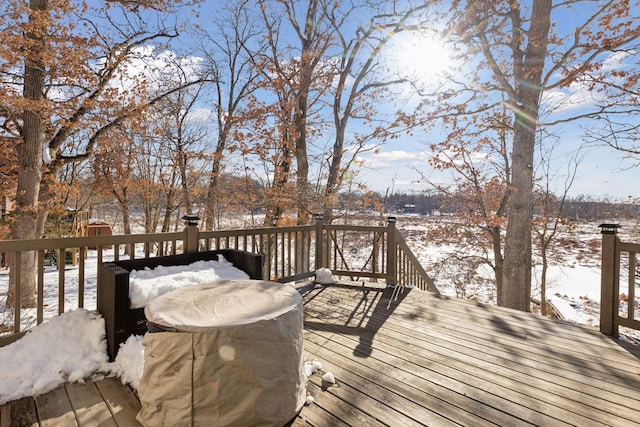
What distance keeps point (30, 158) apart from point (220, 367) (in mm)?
7660

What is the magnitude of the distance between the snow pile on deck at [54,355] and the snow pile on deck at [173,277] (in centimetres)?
38

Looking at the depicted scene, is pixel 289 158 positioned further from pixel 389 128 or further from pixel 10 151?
pixel 10 151

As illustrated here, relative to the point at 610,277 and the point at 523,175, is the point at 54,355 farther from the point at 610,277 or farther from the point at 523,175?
the point at 523,175

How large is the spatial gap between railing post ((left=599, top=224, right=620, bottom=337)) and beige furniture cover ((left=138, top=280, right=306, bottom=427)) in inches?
125

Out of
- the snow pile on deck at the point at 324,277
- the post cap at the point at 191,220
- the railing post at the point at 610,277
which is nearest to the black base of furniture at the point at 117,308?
the post cap at the point at 191,220

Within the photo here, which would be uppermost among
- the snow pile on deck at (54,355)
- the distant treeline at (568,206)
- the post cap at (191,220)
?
the distant treeline at (568,206)

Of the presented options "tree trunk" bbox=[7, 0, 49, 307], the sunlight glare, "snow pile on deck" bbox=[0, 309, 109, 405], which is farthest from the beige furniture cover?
the sunlight glare

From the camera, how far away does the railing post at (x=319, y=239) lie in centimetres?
477

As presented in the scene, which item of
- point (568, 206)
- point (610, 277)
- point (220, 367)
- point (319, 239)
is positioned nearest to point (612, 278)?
point (610, 277)

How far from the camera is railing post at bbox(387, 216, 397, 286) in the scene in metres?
4.45

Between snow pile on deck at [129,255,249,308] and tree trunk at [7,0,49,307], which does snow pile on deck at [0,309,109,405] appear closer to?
snow pile on deck at [129,255,249,308]

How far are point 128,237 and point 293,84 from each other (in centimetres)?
763

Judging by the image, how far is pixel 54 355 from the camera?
214 centimetres

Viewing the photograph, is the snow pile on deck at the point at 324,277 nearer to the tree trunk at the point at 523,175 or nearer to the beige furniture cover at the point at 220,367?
the beige furniture cover at the point at 220,367
